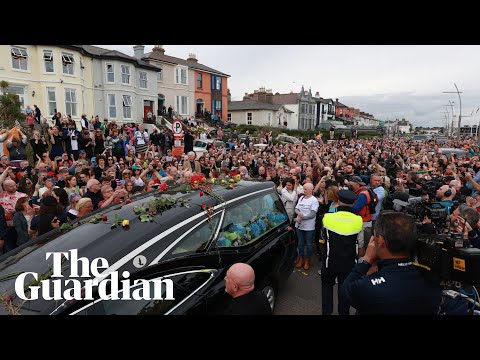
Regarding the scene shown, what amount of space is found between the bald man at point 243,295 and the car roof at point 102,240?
806mm

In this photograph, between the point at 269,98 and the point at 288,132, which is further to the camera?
the point at 269,98

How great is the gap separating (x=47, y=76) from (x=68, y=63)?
1.85m

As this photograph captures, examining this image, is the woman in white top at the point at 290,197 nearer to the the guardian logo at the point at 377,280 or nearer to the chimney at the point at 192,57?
the the guardian logo at the point at 377,280

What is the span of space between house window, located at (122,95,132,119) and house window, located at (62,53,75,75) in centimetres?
489

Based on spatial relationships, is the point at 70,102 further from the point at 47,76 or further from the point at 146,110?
the point at 146,110

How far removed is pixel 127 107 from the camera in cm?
2825

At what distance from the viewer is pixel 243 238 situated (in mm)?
3906

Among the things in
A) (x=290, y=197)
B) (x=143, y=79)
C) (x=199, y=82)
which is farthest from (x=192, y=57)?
(x=290, y=197)

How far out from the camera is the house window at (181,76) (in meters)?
34.7

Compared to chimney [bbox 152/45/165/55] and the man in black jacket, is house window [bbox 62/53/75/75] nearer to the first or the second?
chimney [bbox 152/45/165/55]
